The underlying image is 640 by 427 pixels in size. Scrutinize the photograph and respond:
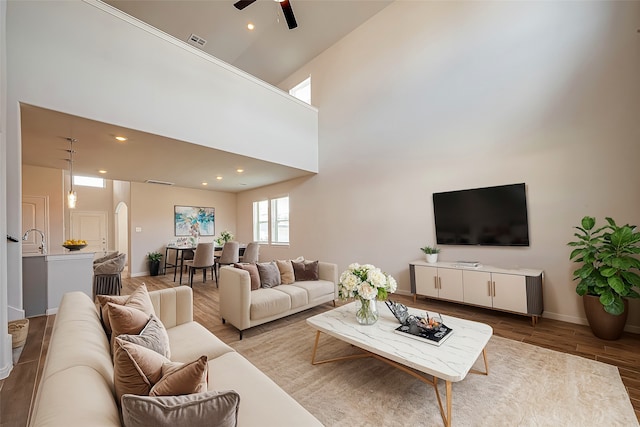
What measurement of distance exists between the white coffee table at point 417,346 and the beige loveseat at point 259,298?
2.79 ft

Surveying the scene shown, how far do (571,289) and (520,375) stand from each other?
183 cm

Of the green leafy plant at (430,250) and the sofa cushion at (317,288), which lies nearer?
the sofa cushion at (317,288)

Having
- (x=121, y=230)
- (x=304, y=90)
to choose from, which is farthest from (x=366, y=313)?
(x=121, y=230)

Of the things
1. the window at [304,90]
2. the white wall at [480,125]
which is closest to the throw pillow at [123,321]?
the white wall at [480,125]

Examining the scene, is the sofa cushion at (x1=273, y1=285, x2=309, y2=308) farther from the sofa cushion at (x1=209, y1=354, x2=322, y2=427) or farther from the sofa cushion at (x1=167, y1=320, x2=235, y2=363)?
the sofa cushion at (x1=209, y1=354, x2=322, y2=427)

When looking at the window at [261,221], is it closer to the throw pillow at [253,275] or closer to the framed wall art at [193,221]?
the framed wall art at [193,221]

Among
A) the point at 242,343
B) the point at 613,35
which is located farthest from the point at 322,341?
the point at 613,35

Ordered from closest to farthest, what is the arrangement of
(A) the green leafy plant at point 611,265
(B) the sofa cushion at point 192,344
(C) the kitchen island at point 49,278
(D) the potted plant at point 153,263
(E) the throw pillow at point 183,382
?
(E) the throw pillow at point 183,382
(B) the sofa cushion at point 192,344
(A) the green leafy plant at point 611,265
(C) the kitchen island at point 49,278
(D) the potted plant at point 153,263

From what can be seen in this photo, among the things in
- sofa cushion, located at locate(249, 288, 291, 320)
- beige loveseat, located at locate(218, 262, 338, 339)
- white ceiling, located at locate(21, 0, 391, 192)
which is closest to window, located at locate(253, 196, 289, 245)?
white ceiling, located at locate(21, 0, 391, 192)

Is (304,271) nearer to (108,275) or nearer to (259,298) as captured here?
(259,298)

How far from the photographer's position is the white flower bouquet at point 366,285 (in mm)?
2215

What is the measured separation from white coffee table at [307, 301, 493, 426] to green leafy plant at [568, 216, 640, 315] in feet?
5.25

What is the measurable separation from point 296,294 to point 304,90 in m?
5.44

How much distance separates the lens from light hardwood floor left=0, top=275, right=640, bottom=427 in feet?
6.27
